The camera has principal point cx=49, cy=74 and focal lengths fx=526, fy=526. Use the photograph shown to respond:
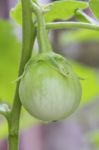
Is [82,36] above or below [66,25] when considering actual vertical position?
below

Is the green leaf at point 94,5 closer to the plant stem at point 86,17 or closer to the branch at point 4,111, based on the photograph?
the plant stem at point 86,17

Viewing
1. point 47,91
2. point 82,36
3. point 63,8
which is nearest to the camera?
point 47,91

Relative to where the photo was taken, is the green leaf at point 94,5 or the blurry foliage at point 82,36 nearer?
the green leaf at point 94,5

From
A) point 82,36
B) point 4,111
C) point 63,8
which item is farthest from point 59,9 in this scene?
point 82,36

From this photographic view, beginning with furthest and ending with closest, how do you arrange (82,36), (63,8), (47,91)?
(82,36) → (63,8) → (47,91)

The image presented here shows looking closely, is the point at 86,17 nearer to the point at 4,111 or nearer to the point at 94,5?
the point at 94,5

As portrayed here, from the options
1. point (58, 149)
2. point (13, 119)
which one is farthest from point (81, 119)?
point (13, 119)

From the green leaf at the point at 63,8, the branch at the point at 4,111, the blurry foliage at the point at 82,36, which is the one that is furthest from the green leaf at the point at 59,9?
the blurry foliage at the point at 82,36
